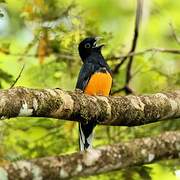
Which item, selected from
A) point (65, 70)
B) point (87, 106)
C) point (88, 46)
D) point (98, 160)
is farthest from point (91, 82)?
point (98, 160)

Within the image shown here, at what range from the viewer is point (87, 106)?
4059 millimetres

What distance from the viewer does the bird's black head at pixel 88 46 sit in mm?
6877

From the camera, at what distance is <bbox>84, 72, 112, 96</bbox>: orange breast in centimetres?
626

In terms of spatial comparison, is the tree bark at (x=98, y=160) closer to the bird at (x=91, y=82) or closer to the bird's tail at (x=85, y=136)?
the bird at (x=91, y=82)

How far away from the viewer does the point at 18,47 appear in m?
7.95

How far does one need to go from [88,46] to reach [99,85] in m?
0.77

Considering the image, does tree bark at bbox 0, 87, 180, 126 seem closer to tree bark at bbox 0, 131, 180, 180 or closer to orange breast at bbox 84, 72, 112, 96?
tree bark at bbox 0, 131, 180, 180

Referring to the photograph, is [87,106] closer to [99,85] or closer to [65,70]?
[99,85]

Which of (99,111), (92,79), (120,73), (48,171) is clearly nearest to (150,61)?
(120,73)

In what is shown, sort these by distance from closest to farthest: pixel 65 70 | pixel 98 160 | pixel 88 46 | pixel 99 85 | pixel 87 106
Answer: pixel 98 160
pixel 87 106
pixel 99 85
pixel 88 46
pixel 65 70

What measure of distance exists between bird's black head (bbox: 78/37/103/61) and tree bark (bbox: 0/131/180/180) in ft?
10.00

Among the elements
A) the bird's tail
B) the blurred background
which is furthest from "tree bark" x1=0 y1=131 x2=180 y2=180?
the bird's tail

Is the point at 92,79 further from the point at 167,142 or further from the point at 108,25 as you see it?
the point at 108,25

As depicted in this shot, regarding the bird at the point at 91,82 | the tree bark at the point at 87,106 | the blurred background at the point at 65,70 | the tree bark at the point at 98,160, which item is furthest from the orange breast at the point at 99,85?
the tree bark at the point at 98,160
